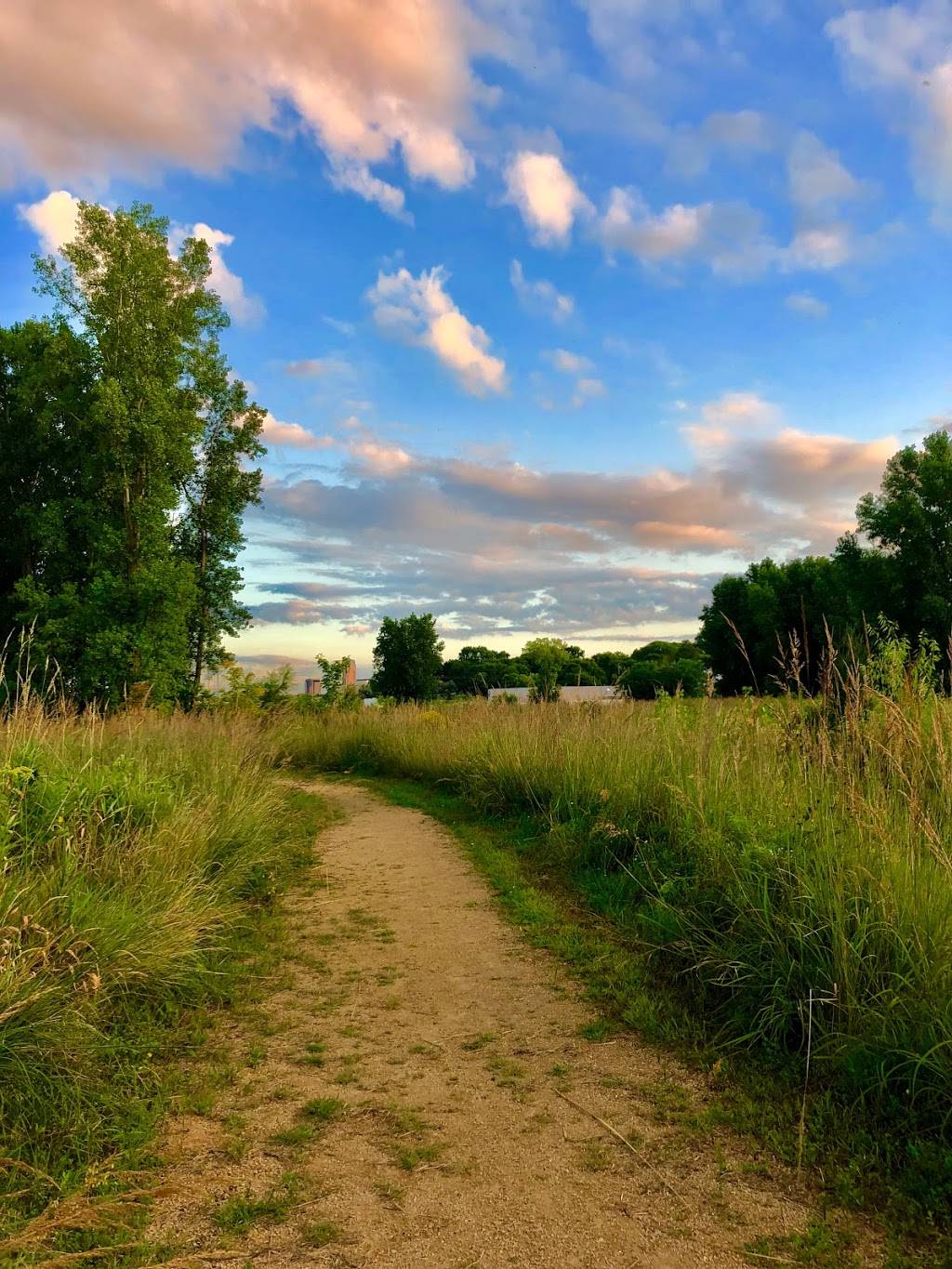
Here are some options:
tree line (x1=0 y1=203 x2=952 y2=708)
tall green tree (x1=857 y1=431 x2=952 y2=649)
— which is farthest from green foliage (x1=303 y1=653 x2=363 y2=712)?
tall green tree (x1=857 y1=431 x2=952 y2=649)

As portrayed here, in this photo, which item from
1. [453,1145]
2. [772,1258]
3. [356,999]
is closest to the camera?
[772,1258]

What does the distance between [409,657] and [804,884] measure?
1411 inches

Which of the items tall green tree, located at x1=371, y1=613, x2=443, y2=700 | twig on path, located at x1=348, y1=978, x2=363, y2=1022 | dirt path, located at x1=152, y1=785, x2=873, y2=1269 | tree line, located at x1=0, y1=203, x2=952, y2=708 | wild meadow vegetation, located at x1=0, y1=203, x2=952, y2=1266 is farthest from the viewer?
tall green tree, located at x1=371, y1=613, x2=443, y2=700

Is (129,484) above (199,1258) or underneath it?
above

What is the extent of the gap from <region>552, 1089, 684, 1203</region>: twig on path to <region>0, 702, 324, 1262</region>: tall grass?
1759 millimetres

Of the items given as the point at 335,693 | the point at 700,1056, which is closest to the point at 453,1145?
the point at 700,1056

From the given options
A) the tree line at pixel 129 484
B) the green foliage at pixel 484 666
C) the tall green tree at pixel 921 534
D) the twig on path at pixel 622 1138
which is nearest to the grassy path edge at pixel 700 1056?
the twig on path at pixel 622 1138

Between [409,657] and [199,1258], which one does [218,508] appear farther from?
[199,1258]

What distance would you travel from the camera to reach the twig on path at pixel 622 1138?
2.79 m

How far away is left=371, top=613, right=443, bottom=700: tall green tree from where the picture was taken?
39.2 meters

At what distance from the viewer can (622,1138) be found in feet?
10.2

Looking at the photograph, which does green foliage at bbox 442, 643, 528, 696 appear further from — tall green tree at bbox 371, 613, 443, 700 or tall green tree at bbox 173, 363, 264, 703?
tall green tree at bbox 173, 363, 264, 703

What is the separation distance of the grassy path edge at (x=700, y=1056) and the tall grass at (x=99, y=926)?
2150mm

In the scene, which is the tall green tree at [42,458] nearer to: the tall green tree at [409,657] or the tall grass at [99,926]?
the tall green tree at [409,657]
